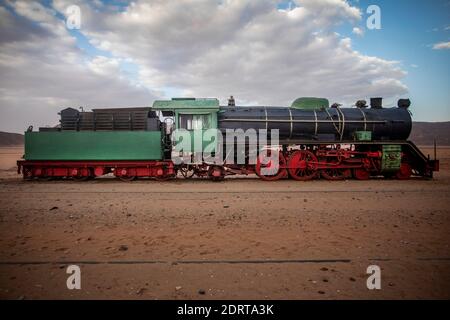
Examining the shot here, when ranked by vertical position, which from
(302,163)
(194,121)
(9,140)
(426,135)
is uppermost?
(426,135)

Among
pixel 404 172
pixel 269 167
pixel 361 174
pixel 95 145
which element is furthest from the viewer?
pixel 404 172

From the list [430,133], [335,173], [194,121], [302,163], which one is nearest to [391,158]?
[335,173]

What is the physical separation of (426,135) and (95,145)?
112 m

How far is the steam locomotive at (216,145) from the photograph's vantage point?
1161 centimetres

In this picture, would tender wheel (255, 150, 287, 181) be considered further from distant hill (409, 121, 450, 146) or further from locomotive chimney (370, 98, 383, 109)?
distant hill (409, 121, 450, 146)

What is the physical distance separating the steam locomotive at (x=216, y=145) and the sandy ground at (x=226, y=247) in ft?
13.9

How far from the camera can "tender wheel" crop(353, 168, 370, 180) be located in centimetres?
1194

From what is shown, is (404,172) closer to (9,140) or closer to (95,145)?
(95,145)

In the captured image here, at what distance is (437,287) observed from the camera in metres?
3.03

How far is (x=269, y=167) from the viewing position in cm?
1160

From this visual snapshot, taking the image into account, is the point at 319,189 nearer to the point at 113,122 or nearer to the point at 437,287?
the point at 437,287

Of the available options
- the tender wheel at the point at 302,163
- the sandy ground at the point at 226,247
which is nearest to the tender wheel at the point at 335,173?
the tender wheel at the point at 302,163

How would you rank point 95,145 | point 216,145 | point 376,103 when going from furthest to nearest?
point 376,103
point 95,145
point 216,145
